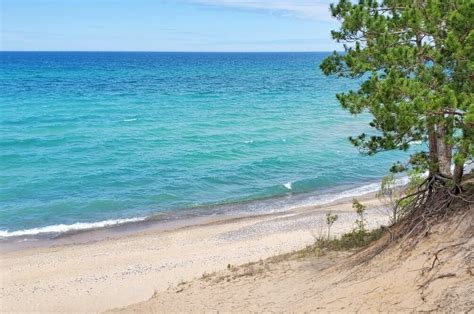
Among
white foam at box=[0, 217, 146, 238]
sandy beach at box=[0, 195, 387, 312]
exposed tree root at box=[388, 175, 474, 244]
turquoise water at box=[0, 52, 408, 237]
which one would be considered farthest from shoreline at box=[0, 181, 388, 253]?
exposed tree root at box=[388, 175, 474, 244]

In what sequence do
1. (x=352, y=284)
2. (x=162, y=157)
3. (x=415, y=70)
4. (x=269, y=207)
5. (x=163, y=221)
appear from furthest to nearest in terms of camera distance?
(x=162, y=157), (x=269, y=207), (x=163, y=221), (x=352, y=284), (x=415, y=70)

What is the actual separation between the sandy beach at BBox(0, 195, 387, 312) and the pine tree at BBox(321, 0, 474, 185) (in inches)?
306

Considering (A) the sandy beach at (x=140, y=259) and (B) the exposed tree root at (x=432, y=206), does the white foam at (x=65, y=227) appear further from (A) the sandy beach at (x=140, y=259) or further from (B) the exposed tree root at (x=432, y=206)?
(B) the exposed tree root at (x=432, y=206)

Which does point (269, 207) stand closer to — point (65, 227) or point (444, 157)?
point (65, 227)

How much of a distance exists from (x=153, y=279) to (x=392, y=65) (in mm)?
9962

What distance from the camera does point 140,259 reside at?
1784cm

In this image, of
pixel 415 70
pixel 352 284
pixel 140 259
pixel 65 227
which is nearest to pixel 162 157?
pixel 65 227

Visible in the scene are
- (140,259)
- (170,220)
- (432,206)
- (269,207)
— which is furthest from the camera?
(269,207)

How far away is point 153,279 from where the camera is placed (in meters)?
15.9

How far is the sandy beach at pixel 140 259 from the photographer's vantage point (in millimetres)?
14961

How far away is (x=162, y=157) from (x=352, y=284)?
23.5 metres

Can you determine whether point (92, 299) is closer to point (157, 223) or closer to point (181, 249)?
point (181, 249)

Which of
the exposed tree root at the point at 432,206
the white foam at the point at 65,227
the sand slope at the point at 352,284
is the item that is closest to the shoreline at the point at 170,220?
the white foam at the point at 65,227

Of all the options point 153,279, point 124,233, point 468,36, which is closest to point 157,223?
point 124,233
